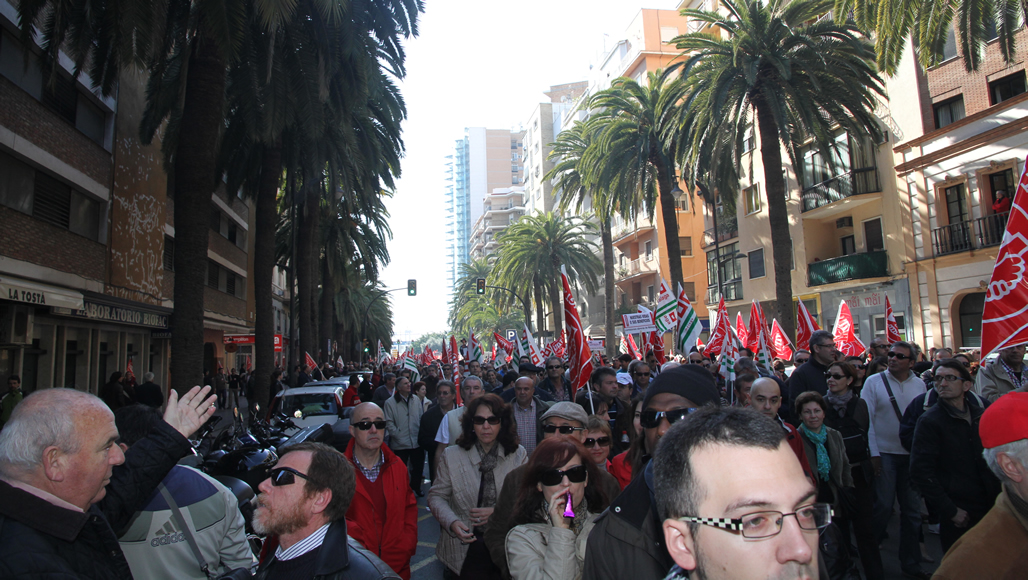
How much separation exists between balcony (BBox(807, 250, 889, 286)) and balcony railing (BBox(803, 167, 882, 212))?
2.39 m

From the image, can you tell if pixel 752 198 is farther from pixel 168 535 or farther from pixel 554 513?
pixel 168 535

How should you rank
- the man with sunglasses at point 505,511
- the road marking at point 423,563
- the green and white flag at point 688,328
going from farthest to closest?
1. the green and white flag at point 688,328
2. the road marking at point 423,563
3. the man with sunglasses at point 505,511

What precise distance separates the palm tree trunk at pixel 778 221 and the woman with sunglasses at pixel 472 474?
13137mm

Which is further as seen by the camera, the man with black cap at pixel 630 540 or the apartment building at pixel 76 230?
the apartment building at pixel 76 230

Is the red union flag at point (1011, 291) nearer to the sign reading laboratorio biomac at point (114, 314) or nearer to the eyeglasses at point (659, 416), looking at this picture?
the eyeglasses at point (659, 416)

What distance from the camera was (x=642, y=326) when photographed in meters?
16.4

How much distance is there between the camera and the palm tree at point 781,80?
54.8 ft

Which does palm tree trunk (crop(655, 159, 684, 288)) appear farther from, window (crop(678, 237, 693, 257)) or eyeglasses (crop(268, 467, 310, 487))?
window (crop(678, 237, 693, 257))

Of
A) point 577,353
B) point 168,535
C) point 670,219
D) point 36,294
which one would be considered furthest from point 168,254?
point 168,535

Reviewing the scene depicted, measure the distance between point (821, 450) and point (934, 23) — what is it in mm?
11519

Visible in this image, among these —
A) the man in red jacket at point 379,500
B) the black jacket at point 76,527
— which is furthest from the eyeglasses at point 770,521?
the man in red jacket at point 379,500

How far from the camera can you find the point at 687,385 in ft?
9.80

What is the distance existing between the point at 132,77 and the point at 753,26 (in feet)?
58.6

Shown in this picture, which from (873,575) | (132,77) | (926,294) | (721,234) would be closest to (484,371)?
(873,575)
